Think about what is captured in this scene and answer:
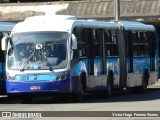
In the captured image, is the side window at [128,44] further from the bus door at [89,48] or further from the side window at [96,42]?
the bus door at [89,48]

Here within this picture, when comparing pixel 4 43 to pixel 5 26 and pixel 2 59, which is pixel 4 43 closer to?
pixel 2 59

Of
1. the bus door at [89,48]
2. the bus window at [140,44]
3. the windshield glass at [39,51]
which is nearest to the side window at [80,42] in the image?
the bus door at [89,48]

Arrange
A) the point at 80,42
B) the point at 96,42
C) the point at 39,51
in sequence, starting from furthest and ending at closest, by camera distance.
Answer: the point at 96,42
the point at 80,42
the point at 39,51

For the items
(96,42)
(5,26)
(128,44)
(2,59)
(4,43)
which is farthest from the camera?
(128,44)

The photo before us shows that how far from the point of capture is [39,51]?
27.0 metres

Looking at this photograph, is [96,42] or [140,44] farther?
[140,44]

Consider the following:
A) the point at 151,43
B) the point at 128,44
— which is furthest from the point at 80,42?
the point at 151,43

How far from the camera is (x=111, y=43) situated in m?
32.1

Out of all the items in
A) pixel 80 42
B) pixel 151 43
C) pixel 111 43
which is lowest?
pixel 151 43

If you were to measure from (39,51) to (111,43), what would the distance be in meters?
5.64

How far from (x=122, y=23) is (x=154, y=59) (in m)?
3.77

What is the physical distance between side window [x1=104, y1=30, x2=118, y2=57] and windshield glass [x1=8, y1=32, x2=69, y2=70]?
176 inches

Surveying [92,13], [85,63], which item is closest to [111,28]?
[85,63]

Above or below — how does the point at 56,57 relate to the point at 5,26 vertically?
below
